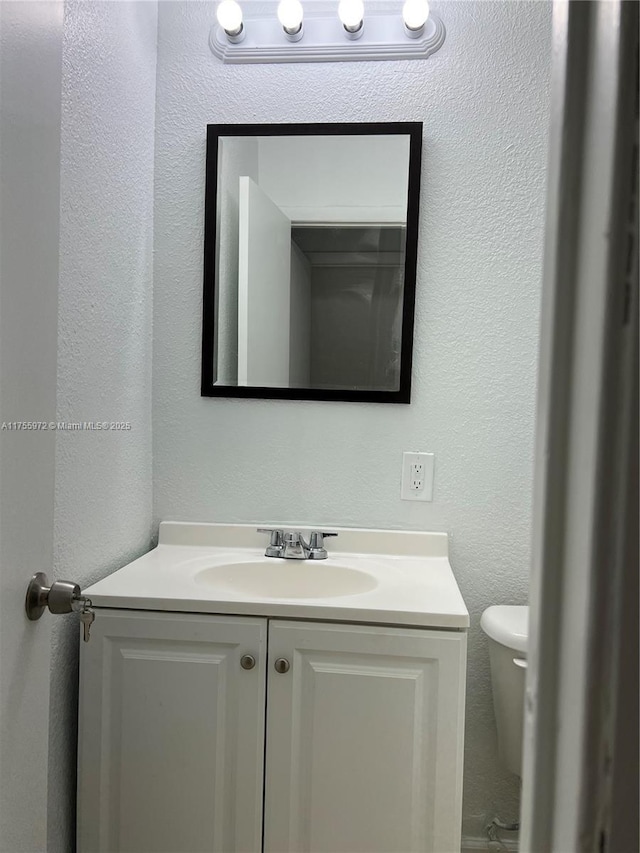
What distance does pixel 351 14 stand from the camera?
1.58 m

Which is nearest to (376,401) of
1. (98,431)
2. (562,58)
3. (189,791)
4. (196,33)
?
(98,431)

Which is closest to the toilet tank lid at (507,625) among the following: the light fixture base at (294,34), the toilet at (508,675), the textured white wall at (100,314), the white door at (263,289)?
the toilet at (508,675)

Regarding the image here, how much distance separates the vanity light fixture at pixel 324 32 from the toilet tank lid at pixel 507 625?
137 cm

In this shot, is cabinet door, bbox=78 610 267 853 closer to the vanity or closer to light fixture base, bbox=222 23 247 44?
the vanity

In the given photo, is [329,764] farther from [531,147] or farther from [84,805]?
[531,147]

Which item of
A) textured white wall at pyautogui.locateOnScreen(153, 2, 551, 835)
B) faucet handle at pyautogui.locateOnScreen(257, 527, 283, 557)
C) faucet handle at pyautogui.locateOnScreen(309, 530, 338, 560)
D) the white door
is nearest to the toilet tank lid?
textured white wall at pyautogui.locateOnScreen(153, 2, 551, 835)

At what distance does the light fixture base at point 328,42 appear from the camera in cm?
162

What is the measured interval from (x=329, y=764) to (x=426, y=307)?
3.47 feet

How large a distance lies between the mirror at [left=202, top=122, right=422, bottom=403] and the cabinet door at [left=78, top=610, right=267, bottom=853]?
2.18 feet

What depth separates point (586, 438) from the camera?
0.23 meters

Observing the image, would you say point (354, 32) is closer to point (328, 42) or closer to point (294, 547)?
Result: point (328, 42)

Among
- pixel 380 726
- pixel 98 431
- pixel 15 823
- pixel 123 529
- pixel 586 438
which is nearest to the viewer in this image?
pixel 586 438

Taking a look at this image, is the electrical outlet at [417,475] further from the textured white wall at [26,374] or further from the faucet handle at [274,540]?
the textured white wall at [26,374]

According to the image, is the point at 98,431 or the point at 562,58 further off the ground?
the point at 562,58
